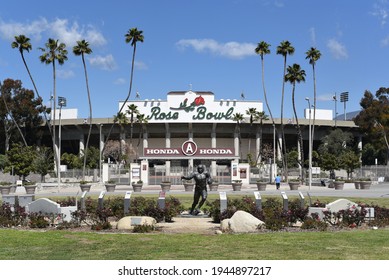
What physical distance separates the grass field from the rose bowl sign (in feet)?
146

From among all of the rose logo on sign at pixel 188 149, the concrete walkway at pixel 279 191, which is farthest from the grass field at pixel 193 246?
the rose logo on sign at pixel 188 149

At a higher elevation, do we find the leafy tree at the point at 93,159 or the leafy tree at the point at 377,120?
the leafy tree at the point at 377,120

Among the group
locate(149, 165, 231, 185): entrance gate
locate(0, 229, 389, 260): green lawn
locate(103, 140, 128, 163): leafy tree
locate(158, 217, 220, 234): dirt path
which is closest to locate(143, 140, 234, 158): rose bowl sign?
locate(149, 165, 231, 185): entrance gate

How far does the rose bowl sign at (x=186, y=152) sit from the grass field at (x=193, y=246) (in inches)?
1748

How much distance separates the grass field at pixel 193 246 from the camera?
31.6 feet

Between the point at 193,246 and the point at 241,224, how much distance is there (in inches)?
128

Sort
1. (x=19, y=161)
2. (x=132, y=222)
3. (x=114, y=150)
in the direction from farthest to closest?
(x=114, y=150) → (x=19, y=161) → (x=132, y=222)

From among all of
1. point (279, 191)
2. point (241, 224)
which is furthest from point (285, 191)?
point (241, 224)

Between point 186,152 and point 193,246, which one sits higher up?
point 186,152

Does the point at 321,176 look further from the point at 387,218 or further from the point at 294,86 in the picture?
the point at 387,218

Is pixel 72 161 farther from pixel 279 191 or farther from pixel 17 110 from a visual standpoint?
pixel 279 191

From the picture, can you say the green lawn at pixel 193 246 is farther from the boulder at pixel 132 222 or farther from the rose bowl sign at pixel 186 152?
the rose bowl sign at pixel 186 152

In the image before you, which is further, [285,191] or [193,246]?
[285,191]

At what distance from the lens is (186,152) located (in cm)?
5881
